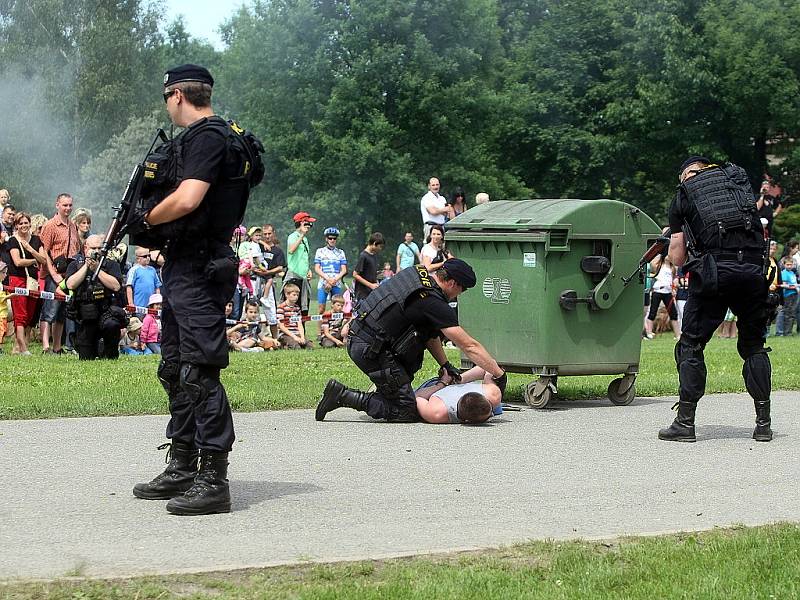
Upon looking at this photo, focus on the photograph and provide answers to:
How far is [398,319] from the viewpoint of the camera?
361 inches

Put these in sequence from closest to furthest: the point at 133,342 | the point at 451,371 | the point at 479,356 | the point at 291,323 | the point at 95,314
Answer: the point at 479,356
the point at 451,371
the point at 95,314
the point at 133,342
the point at 291,323

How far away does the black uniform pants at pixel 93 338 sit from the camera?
47.0 ft

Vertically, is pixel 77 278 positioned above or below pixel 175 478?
above

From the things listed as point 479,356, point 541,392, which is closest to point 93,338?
point 541,392

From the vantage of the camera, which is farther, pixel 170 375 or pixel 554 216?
pixel 554 216

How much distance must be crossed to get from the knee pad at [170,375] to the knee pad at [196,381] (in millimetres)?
125

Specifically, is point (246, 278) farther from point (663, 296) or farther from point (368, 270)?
point (663, 296)

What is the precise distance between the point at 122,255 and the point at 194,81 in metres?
10.2

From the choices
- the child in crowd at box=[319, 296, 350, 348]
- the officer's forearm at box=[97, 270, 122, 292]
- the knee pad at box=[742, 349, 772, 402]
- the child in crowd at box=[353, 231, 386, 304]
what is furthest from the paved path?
the child in crowd at box=[353, 231, 386, 304]

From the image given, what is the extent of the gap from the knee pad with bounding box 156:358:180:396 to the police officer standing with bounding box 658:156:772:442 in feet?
12.3

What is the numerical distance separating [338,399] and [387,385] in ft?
1.18

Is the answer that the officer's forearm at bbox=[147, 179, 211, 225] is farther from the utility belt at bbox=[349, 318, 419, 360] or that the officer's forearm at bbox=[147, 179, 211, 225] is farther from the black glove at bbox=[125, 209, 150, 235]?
the utility belt at bbox=[349, 318, 419, 360]

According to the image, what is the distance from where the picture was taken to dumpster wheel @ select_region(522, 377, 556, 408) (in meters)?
10.3

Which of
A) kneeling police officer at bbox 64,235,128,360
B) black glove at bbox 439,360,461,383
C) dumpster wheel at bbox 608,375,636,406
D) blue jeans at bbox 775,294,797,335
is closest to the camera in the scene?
black glove at bbox 439,360,461,383
